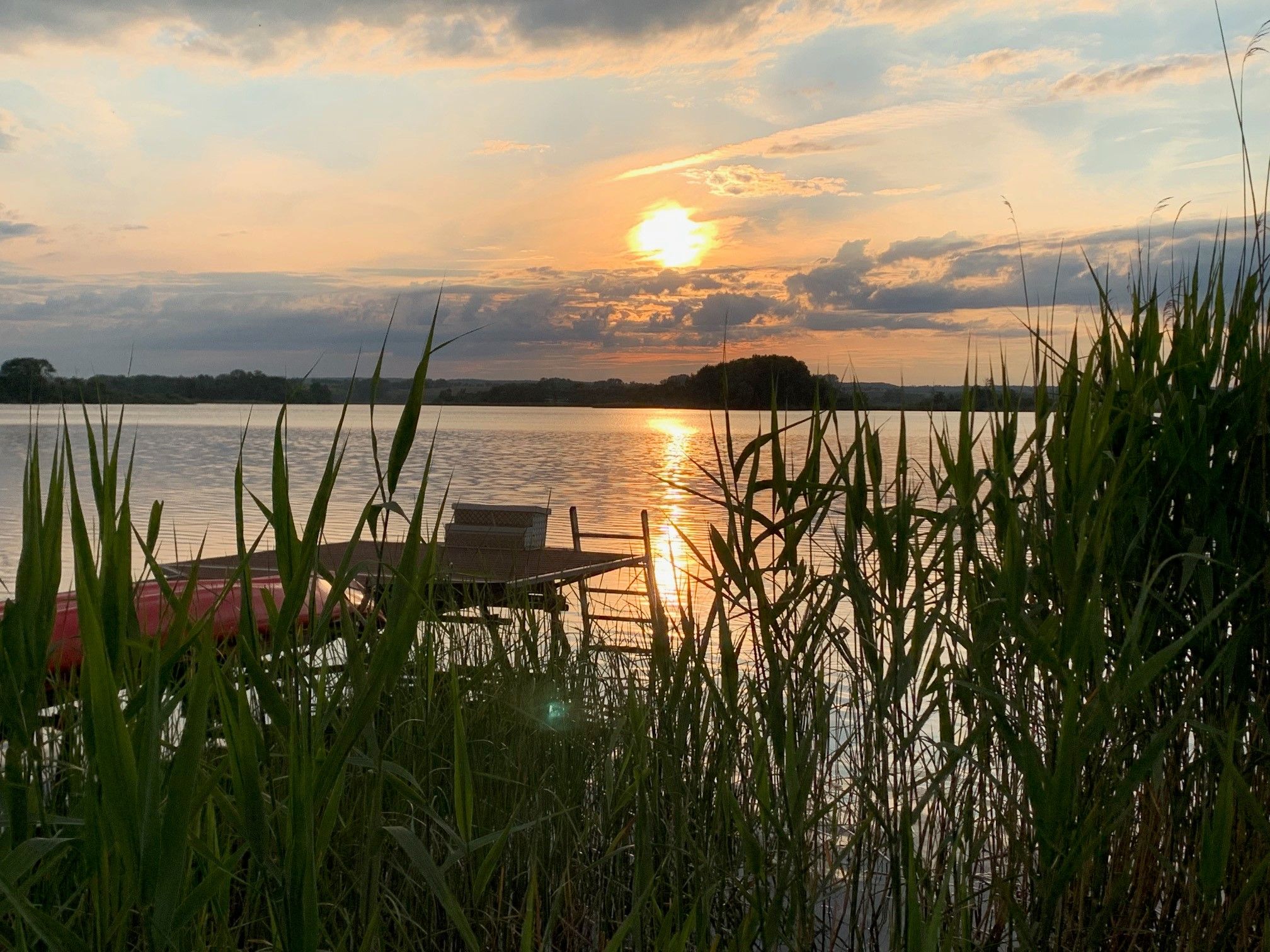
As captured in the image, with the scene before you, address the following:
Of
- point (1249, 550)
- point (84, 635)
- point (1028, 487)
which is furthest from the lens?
point (1028, 487)

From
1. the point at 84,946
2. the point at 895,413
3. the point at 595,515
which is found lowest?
the point at 595,515

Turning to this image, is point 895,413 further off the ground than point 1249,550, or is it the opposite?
point 895,413

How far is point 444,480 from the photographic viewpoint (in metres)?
29.8

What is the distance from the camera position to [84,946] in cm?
122

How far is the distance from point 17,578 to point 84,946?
0.49 m

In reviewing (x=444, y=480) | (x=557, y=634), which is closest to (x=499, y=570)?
(x=557, y=634)

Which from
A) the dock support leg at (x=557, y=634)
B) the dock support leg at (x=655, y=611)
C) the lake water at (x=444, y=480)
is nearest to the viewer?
the dock support leg at (x=655, y=611)

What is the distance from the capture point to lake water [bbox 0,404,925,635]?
999 cm

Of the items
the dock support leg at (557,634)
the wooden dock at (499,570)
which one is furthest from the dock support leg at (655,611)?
the dock support leg at (557,634)

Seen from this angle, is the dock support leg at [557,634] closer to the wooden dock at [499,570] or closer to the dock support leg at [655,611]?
the wooden dock at [499,570]

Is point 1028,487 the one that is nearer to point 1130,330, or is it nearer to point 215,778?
point 1130,330

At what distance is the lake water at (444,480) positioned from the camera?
32.8 ft

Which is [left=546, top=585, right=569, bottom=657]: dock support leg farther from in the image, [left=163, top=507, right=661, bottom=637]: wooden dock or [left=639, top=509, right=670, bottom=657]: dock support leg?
[left=639, top=509, right=670, bottom=657]: dock support leg

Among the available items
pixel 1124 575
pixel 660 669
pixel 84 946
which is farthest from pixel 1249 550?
pixel 84 946
